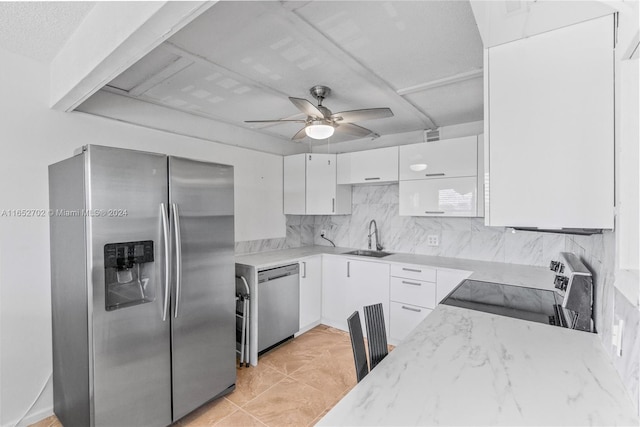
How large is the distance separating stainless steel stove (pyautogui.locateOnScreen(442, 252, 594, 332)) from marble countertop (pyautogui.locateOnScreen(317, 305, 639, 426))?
13 cm

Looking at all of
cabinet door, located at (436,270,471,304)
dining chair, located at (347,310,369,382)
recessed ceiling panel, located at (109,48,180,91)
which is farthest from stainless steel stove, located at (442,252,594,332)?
recessed ceiling panel, located at (109,48,180,91)

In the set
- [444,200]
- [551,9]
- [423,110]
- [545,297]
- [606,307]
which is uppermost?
[423,110]

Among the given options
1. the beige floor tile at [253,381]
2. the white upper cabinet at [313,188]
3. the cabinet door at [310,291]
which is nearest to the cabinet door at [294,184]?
the white upper cabinet at [313,188]

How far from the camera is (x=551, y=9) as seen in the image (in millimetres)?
979

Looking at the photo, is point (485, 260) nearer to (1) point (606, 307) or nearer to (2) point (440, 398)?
(1) point (606, 307)

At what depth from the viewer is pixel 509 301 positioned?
6.34ft

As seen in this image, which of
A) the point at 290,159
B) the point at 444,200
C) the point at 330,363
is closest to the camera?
the point at 330,363

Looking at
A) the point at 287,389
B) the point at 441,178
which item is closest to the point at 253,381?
the point at 287,389

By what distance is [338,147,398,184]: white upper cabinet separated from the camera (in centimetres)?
336

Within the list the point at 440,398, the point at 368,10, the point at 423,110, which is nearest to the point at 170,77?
the point at 368,10

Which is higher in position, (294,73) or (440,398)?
(294,73)

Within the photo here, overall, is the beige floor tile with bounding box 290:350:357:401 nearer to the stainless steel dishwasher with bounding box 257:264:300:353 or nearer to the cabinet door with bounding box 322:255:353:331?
the stainless steel dishwasher with bounding box 257:264:300:353

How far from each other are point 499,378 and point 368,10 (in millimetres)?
1652

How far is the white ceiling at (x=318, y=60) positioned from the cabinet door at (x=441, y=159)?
1.05ft
